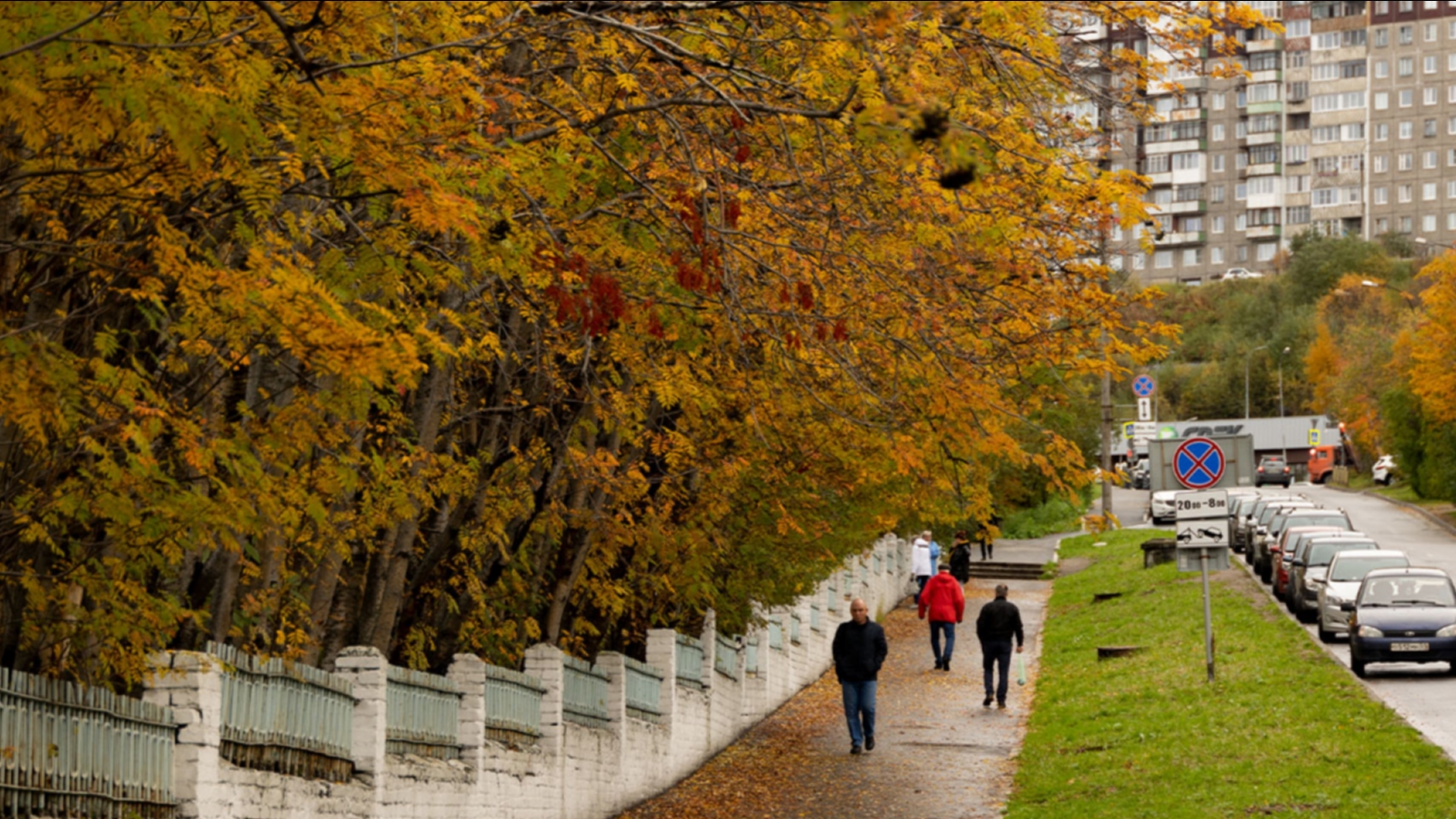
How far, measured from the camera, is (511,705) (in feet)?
52.4

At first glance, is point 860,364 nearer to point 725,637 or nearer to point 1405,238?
point 725,637

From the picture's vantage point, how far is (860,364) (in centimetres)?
1238

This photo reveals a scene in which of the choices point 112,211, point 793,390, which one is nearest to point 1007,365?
point 793,390

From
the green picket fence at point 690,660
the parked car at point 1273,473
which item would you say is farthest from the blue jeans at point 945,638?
the parked car at point 1273,473

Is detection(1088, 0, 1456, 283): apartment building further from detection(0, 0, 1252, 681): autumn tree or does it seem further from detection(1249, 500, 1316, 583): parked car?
detection(0, 0, 1252, 681): autumn tree

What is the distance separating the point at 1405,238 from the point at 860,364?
122 m

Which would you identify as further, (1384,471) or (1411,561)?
(1384,471)

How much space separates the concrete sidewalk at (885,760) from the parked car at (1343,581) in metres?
4.77

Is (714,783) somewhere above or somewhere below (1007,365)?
below

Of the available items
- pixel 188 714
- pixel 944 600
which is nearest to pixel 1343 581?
pixel 944 600

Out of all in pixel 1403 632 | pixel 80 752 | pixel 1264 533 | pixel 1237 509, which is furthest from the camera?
pixel 1237 509

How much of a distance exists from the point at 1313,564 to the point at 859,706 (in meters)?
16.5

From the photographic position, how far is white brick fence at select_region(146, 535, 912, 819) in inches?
399

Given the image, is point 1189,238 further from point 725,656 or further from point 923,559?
point 725,656
